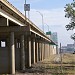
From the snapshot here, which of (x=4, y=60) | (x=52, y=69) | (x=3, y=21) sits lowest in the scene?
(x=52, y=69)

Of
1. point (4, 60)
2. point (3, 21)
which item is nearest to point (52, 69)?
point (4, 60)

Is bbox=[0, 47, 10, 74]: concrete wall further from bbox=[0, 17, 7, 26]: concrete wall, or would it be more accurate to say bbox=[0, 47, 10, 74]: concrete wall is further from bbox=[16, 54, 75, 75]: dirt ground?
bbox=[0, 17, 7, 26]: concrete wall

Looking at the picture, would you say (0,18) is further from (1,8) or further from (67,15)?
(67,15)

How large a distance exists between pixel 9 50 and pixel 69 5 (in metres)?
13.8

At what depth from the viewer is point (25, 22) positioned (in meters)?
42.2

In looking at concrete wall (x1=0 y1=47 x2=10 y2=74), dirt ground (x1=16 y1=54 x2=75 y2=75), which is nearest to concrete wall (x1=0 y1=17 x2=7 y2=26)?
concrete wall (x1=0 y1=47 x2=10 y2=74)

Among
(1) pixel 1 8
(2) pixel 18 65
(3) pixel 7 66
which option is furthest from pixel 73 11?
(1) pixel 1 8

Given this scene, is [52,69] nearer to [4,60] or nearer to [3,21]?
[4,60]

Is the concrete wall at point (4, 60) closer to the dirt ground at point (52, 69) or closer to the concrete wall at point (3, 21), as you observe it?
the dirt ground at point (52, 69)

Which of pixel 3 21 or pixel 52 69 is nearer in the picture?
pixel 3 21

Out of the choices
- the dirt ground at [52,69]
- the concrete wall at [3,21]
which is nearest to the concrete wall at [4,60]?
the dirt ground at [52,69]

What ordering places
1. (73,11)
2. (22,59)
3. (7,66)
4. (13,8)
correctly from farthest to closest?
(73,11), (22,59), (7,66), (13,8)

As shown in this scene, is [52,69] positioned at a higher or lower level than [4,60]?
lower

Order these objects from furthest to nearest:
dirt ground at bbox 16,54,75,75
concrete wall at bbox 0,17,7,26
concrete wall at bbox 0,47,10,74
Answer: concrete wall at bbox 0,47,10,74
dirt ground at bbox 16,54,75,75
concrete wall at bbox 0,17,7,26
